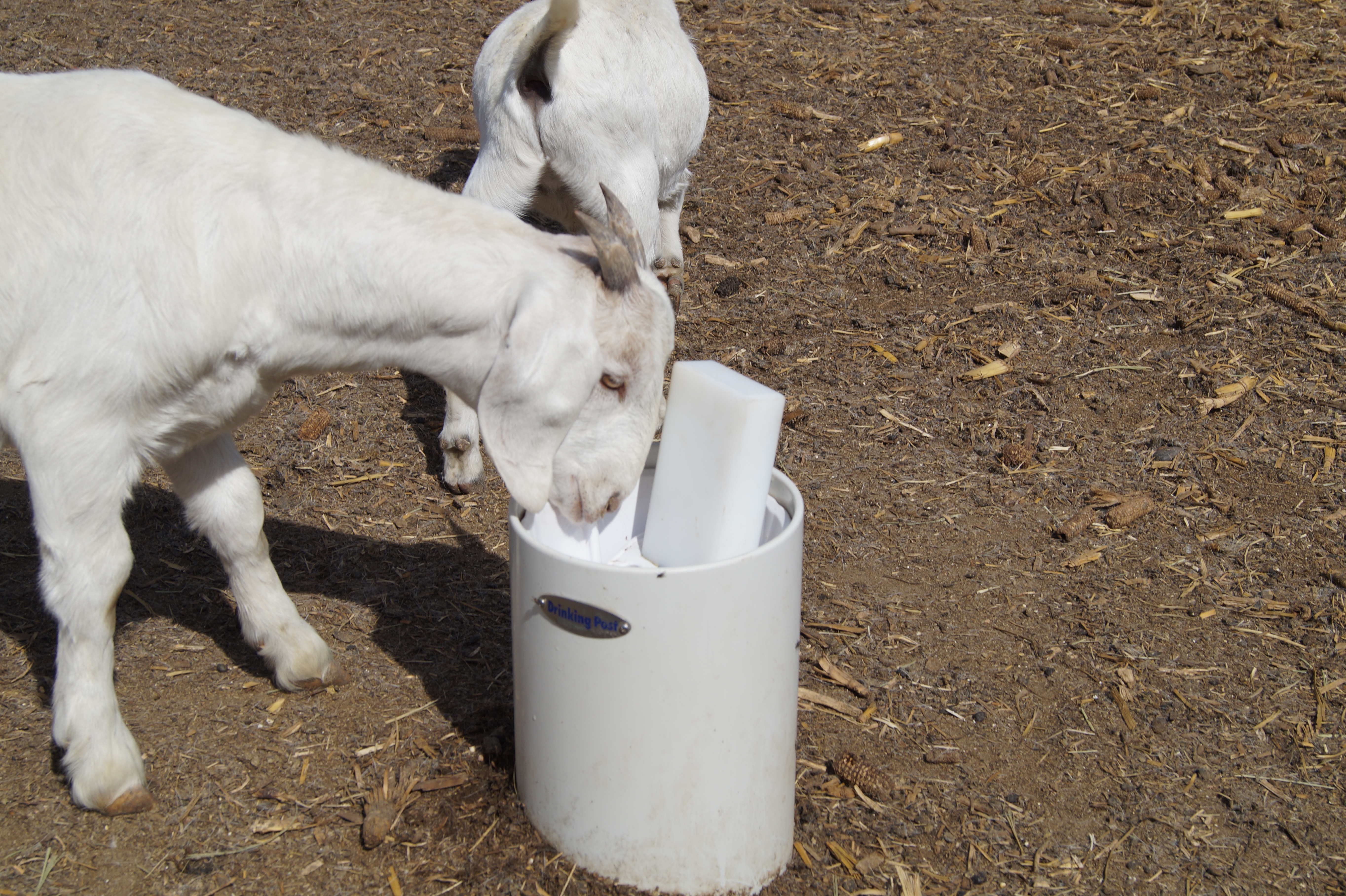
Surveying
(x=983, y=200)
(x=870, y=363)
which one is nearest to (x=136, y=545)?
(x=870, y=363)

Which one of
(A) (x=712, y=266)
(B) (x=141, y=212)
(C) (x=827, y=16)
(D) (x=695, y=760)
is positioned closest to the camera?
(D) (x=695, y=760)

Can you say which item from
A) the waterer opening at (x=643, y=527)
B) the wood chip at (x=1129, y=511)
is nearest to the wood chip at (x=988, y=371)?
the wood chip at (x=1129, y=511)

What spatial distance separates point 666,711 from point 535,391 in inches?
30.7

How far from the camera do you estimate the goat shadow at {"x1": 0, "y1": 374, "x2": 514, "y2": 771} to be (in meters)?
3.30

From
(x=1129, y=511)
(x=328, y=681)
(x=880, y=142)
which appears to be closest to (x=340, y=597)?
(x=328, y=681)

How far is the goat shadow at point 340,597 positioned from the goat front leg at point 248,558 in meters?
0.15

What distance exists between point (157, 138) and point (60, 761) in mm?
1705

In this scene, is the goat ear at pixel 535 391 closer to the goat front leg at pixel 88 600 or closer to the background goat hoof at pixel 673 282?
the goat front leg at pixel 88 600

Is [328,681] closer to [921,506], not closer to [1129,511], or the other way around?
[921,506]

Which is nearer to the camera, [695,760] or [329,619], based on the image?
[695,760]

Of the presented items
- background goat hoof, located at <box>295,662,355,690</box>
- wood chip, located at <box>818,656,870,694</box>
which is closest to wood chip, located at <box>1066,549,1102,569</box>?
wood chip, located at <box>818,656,870,694</box>

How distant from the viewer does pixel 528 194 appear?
416cm

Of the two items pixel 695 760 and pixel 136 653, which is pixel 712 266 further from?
pixel 695 760

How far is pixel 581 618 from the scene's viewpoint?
223 cm
